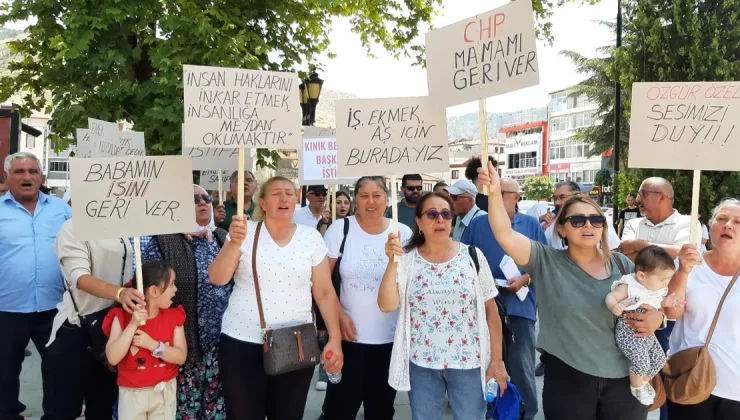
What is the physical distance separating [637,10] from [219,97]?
13.4 meters

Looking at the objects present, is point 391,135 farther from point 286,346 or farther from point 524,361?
point 524,361

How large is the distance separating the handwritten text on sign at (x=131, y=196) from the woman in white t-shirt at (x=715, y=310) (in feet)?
9.19

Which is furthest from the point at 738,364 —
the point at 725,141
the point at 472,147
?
the point at 472,147

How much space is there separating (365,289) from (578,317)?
1287mm

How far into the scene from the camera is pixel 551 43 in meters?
13.3

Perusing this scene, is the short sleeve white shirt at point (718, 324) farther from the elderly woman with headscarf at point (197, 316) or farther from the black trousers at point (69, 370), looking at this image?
the black trousers at point (69, 370)

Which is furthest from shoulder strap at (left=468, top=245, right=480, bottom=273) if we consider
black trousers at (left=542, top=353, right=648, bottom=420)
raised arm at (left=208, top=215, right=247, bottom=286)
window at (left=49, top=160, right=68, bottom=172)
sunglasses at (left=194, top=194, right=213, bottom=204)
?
window at (left=49, top=160, right=68, bottom=172)

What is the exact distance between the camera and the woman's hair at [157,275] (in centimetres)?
340

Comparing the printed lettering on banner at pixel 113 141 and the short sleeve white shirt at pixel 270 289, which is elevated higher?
the printed lettering on banner at pixel 113 141

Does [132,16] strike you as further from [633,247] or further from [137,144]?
[633,247]

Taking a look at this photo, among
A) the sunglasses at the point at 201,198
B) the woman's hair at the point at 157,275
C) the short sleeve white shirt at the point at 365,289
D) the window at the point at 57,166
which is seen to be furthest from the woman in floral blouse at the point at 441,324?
the window at the point at 57,166

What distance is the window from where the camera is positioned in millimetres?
66812

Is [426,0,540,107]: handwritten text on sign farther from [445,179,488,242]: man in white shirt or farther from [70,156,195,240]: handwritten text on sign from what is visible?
[445,179,488,242]: man in white shirt

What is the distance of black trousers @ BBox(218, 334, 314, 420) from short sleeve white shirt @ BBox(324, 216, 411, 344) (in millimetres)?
445
